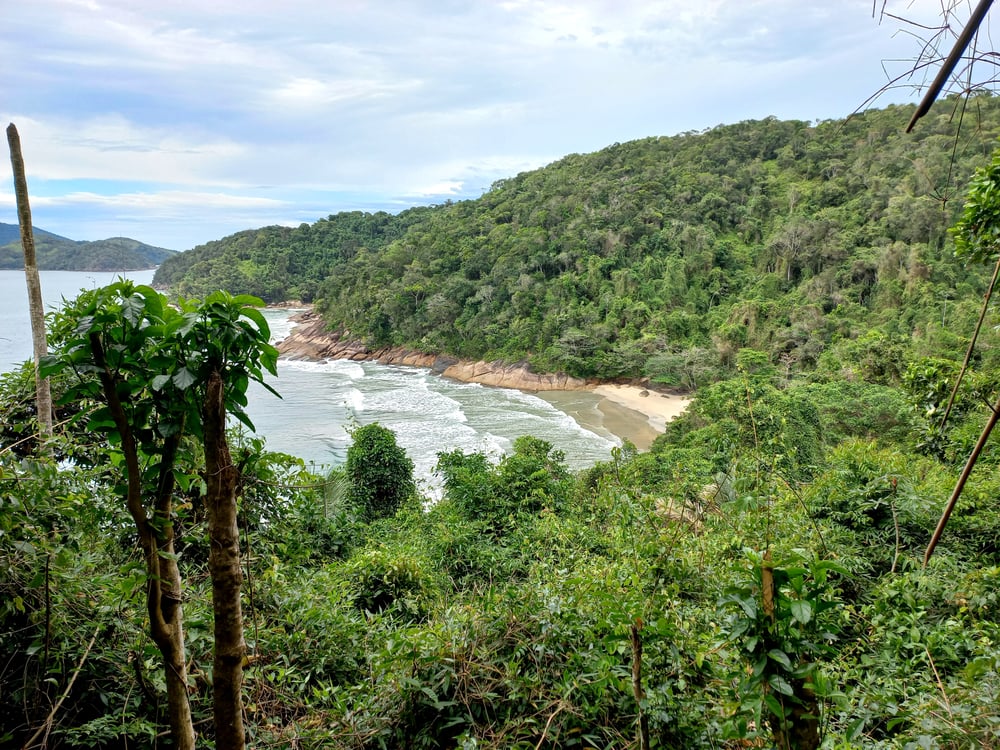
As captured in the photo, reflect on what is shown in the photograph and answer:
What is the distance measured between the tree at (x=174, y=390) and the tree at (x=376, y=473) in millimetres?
10022

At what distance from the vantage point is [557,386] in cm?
2944

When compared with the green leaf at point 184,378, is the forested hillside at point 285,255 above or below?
above

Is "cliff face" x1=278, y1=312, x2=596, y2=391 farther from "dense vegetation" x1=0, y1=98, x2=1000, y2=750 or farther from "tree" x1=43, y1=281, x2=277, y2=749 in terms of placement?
"tree" x1=43, y1=281, x2=277, y2=749

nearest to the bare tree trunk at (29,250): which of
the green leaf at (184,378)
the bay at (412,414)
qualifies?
the green leaf at (184,378)

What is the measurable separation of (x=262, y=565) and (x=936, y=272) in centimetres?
3011

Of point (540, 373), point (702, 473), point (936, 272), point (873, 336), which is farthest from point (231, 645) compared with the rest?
point (936, 272)

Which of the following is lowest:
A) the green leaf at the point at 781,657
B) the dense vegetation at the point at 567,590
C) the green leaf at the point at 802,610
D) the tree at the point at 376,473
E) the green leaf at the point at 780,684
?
the tree at the point at 376,473

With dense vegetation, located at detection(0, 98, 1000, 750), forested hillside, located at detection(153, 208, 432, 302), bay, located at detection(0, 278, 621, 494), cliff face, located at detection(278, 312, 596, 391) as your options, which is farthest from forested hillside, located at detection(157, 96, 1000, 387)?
dense vegetation, located at detection(0, 98, 1000, 750)

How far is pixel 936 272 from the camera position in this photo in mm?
24078

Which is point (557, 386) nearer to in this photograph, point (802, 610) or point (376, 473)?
point (376, 473)

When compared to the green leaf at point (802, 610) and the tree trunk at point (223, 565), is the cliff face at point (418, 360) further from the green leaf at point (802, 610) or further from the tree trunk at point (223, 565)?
the tree trunk at point (223, 565)

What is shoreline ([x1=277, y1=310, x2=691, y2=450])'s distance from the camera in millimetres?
22844

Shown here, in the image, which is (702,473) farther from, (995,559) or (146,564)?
(146,564)

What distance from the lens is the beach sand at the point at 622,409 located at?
2182 cm
